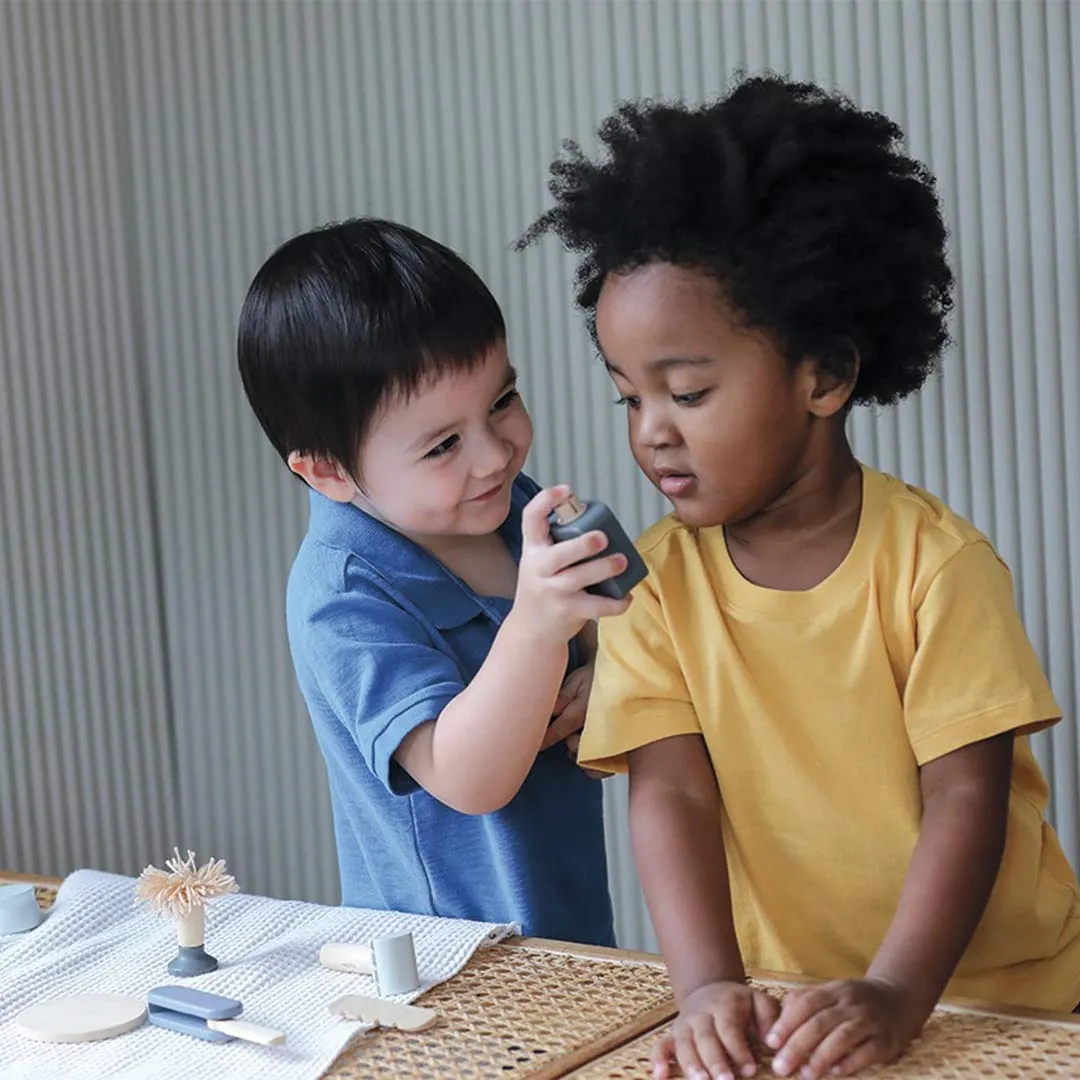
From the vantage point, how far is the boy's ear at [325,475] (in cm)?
126

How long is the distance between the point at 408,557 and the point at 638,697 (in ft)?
0.81

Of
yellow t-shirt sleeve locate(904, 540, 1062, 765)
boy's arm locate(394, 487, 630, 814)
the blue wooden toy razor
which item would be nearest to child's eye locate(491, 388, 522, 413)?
boy's arm locate(394, 487, 630, 814)

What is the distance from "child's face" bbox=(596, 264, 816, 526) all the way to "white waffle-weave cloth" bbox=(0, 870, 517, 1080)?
0.34 meters

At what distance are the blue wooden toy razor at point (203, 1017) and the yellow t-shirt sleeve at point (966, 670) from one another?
440 mm

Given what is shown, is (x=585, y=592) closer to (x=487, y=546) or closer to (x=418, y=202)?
(x=487, y=546)

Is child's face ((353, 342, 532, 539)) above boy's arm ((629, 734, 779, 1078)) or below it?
above

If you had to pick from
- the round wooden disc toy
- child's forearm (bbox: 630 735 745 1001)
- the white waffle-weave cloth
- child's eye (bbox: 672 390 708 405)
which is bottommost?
the white waffle-weave cloth

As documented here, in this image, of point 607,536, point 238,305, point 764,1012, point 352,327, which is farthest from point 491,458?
point 238,305

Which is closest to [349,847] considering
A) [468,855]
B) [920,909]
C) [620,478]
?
[468,855]

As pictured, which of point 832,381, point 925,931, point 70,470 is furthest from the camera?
point 70,470

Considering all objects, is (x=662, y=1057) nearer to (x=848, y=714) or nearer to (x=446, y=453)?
(x=848, y=714)

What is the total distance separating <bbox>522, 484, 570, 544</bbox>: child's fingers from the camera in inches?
39.9

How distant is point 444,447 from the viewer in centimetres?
122

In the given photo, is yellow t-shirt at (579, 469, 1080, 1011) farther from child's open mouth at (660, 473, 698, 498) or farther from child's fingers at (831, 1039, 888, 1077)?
child's fingers at (831, 1039, 888, 1077)
